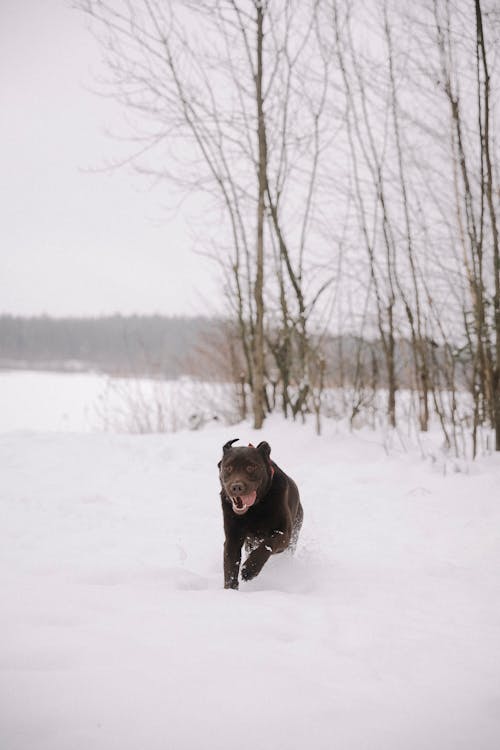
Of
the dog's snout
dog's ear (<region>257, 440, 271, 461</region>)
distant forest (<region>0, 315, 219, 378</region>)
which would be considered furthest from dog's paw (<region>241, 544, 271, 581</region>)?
distant forest (<region>0, 315, 219, 378</region>)

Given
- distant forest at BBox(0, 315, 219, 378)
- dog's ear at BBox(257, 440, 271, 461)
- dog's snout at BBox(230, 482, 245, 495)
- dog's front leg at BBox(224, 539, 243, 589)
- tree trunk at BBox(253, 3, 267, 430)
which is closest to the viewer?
dog's snout at BBox(230, 482, 245, 495)

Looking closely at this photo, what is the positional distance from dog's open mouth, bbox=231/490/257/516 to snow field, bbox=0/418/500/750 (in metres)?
0.46

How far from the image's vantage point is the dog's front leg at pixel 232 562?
2764 millimetres

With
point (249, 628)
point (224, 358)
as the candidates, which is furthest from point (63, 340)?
point (249, 628)

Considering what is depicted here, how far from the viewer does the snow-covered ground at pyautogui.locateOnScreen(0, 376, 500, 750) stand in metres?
1.31

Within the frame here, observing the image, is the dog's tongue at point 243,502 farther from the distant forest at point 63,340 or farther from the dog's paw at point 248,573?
the distant forest at point 63,340

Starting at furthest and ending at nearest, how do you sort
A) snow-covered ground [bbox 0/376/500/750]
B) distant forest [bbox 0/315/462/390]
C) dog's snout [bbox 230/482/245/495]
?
distant forest [bbox 0/315/462/390] → dog's snout [bbox 230/482/245/495] → snow-covered ground [bbox 0/376/500/750]

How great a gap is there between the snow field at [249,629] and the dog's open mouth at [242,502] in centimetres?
46

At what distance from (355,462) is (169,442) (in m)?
3.16

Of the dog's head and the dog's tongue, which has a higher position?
the dog's head

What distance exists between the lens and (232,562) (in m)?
2.82

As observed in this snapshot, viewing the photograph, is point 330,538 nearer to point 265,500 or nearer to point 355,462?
point 265,500

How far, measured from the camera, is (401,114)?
6914mm

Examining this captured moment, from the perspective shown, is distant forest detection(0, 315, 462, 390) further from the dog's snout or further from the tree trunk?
the dog's snout
